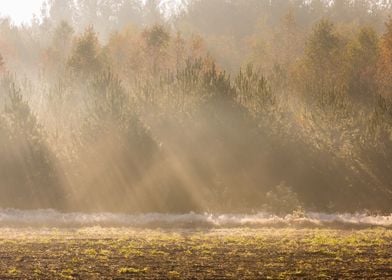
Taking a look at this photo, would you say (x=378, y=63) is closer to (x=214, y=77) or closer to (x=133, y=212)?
(x=214, y=77)

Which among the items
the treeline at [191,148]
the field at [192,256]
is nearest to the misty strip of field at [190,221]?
the treeline at [191,148]

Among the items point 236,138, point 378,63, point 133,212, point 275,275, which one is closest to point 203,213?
point 133,212

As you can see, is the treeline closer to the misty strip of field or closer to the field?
the misty strip of field

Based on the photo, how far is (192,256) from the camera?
2139cm

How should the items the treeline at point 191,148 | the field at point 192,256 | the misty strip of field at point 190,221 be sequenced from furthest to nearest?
the treeline at point 191,148 → the misty strip of field at point 190,221 → the field at point 192,256

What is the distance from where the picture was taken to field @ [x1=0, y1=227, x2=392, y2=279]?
17.8 m

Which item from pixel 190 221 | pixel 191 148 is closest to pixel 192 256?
pixel 190 221

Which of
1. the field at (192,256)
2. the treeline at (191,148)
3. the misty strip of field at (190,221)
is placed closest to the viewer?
the field at (192,256)

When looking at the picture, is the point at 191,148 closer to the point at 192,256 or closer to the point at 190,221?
the point at 190,221

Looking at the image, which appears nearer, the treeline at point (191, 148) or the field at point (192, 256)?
the field at point (192, 256)

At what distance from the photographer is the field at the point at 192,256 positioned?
58.3ft

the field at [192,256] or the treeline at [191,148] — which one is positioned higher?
the treeline at [191,148]

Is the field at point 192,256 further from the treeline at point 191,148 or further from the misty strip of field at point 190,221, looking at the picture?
the treeline at point 191,148

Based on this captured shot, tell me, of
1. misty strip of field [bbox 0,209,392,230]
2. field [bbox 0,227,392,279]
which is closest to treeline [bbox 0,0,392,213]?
misty strip of field [bbox 0,209,392,230]
